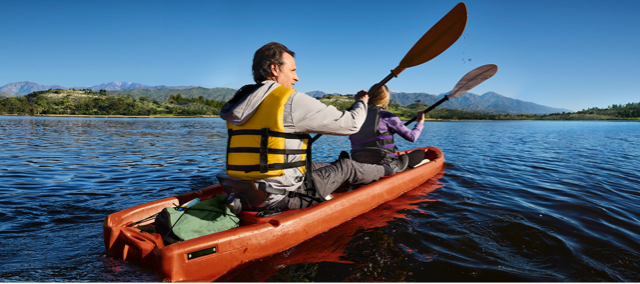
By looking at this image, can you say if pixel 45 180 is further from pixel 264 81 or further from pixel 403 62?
pixel 403 62

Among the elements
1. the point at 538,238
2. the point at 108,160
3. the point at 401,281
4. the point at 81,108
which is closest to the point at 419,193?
the point at 538,238

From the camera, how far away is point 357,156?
6.11 metres

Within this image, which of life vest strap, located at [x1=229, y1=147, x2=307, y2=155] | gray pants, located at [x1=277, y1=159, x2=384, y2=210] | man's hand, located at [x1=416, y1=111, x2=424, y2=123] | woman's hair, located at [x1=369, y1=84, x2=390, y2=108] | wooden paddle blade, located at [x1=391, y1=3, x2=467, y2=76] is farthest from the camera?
man's hand, located at [x1=416, y1=111, x2=424, y2=123]

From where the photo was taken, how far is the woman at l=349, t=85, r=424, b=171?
559 centimetres

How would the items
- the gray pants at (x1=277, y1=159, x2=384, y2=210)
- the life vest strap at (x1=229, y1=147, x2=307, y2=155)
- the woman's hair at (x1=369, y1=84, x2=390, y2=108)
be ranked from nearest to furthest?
1. the life vest strap at (x1=229, y1=147, x2=307, y2=155)
2. the gray pants at (x1=277, y1=159, x2=384, y2=210)
3. the woman's hair at (x1=369, y1=84, x2=390, y2=108)

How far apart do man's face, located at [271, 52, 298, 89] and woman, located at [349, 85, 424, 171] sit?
7.87 feet

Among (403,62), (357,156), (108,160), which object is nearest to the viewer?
(403,62)

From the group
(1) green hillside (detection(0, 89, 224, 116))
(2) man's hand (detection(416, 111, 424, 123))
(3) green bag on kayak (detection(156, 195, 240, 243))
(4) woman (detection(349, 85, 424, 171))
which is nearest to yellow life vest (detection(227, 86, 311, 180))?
(3) green bag on kayak (detection(156, 195, 240, 243))

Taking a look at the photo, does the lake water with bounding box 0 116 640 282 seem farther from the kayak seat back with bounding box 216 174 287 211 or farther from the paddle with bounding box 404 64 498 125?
the paddle with bounding box 404 64 498 125

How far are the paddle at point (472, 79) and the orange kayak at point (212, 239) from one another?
3912mm

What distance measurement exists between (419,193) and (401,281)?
11.7 feet

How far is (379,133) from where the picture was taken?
5742 millimetres

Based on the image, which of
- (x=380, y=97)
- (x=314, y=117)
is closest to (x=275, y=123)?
(x=314, y=117)

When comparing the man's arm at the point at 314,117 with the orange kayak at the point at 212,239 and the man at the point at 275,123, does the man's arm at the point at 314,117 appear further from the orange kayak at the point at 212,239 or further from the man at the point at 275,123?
the orange kayak at the point at 212,239
